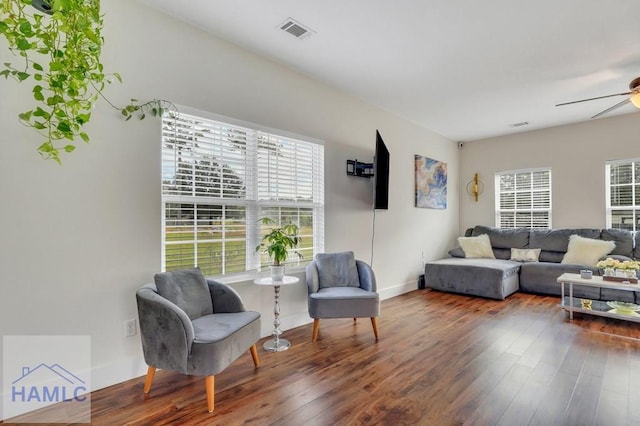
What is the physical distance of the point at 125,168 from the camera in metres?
2.37

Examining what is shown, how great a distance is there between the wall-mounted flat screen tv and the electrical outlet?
267 centimetres

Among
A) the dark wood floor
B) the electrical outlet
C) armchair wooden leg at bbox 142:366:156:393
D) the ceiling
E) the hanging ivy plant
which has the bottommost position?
the dark wood floor

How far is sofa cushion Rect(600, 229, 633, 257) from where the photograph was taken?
466 cm

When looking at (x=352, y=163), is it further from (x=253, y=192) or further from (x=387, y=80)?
(x=253, y=192)

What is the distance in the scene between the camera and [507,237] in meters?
5.75

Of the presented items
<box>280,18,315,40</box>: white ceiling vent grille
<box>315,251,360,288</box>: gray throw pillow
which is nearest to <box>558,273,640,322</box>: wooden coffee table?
<box>315,251,360,288</box>: gray throw pillow

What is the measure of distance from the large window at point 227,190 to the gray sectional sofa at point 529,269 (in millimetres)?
2583

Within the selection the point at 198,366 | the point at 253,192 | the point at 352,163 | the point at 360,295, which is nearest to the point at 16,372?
the point at 198,366

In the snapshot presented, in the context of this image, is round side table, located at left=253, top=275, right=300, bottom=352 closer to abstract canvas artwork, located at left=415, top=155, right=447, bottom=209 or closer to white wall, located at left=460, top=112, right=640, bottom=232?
abstract canvas artwork, located at left=415, top=155, right=447, bottom=209

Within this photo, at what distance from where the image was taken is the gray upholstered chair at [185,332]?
1949 mm

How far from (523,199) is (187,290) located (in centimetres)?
605

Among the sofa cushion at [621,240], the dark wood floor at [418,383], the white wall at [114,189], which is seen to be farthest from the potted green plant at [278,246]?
the sofa cushion at [621,240]

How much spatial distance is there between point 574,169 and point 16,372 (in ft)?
23.7

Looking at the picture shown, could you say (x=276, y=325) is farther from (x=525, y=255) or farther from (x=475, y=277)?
(x=525, y=255)
